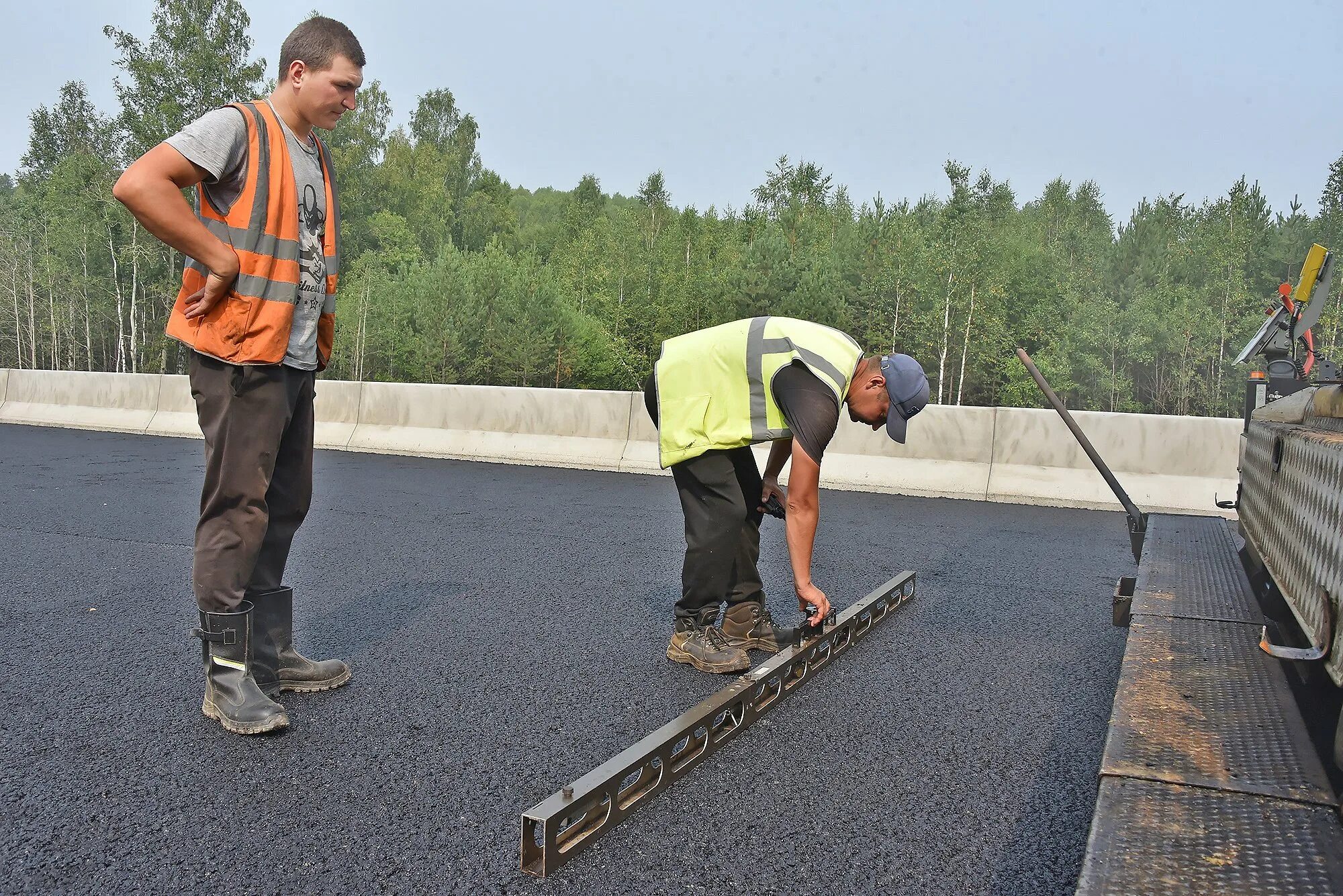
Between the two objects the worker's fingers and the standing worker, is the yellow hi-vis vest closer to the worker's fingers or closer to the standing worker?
the standing worker

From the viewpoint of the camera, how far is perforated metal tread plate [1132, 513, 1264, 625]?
10.3ft

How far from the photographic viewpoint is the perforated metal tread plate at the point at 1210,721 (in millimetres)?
1891

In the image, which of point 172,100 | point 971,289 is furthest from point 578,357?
point 172,100

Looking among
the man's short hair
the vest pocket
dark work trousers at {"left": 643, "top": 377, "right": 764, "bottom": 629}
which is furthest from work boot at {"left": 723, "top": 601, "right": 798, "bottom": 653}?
the man's short hair

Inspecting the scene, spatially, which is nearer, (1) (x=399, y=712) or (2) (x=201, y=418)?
(2) (x=201, y=418)

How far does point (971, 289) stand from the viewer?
3800cm

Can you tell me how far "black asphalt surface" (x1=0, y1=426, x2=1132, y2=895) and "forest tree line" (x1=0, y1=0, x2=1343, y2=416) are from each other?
24275 mm

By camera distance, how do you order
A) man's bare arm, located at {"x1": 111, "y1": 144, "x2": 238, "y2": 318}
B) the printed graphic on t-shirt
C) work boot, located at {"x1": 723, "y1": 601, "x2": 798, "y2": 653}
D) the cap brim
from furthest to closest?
1. work boot, located at {"x1": 723, "y1": 601, "x2": 798, "y2": 653}
2. the cap brim
3. the printed graphic on t-shirt
4. man's bare arm, located at {"x1": 111, "y1": 144, "x2": 238, "y2": 318}

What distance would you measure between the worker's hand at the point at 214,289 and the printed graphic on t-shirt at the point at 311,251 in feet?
0.85

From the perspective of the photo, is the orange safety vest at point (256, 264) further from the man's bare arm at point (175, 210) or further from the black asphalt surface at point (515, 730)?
the black asphalt surface at point (515, 730)

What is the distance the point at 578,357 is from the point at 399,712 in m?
31.0

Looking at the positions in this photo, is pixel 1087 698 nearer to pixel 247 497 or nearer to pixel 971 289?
pixel 247 497

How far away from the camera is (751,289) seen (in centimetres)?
3400

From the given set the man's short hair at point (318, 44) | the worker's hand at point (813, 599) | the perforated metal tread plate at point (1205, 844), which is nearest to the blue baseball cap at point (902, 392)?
the worker's hand at point (813, 599)
